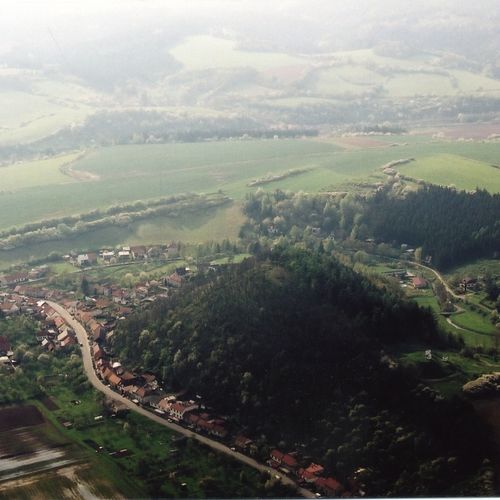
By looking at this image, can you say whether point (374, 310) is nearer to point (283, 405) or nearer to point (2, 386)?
point (283, 405)

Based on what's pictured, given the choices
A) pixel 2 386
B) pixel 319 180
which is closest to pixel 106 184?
pixel 319 180

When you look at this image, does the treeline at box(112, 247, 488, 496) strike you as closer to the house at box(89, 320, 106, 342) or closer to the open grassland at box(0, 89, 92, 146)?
the house at box(89, 320, 106, 342)

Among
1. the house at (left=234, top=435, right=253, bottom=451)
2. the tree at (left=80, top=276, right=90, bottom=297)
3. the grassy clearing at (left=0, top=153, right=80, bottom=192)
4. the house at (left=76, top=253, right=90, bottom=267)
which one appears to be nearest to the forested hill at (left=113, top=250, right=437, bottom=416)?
the house at (left=234, top=435, right=253, bottom=451)

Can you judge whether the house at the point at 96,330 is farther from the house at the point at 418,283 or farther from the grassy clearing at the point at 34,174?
the grassy clearing at the point at 34,174

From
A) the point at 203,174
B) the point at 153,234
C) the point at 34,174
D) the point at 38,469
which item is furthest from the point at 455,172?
the point at 38,469

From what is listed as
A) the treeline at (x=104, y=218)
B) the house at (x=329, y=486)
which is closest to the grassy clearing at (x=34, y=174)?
the treeline at (x=104, y=218)

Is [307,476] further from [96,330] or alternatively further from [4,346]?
[4,346]
